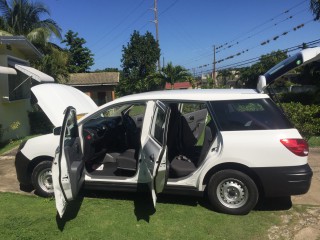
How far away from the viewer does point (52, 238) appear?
169 inches

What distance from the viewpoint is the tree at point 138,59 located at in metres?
40.4

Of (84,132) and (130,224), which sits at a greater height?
(84,132)

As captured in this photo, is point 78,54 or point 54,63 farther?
point 78,54

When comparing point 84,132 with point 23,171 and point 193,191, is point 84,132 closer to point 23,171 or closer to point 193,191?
point 23,171

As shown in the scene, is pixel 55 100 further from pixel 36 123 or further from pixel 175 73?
pixel 175 73

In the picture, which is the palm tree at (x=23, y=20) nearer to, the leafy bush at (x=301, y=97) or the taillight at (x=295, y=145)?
the leafy bush at (x=301, y=97)

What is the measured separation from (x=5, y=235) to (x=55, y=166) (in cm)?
110

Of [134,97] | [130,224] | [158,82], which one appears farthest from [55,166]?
Answer: [158,82]

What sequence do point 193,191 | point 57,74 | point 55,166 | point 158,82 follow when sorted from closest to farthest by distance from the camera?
point 55,166 < point 193,191 < point 57,74 < point 158,82

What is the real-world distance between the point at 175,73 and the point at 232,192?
87.2ft

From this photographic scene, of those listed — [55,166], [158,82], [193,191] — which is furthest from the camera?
[158,82]

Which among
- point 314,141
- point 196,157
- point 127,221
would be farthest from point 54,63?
point 127,221

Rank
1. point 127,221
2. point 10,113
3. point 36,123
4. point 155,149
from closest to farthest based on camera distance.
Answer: point 155,149, point 127,221, point 10,113, point 36,123

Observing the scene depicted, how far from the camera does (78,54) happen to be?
44375 millimetres
